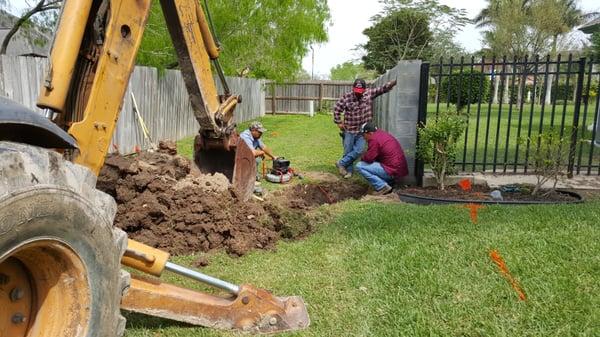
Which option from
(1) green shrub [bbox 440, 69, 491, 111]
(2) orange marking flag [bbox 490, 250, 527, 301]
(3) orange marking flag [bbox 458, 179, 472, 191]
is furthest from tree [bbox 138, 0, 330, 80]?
(2) orange marking flag [bbox 490, 250, 527, 301]

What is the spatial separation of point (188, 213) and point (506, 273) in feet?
10.1

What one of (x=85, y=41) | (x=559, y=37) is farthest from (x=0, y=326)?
(x=559, y=37)

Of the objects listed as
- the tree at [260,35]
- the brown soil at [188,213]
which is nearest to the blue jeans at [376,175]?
the brown soil at [188,213]

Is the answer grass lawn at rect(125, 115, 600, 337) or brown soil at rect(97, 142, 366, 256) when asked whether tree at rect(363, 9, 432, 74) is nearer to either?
grass lawn at rect(125, 115, 600, 337)

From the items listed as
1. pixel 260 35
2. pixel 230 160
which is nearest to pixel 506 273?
pixel 230 160

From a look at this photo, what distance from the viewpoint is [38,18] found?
39.8ft

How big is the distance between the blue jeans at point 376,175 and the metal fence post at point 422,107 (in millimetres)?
492

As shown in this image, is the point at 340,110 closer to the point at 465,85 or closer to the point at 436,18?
the point at 465,85

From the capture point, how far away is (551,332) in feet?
10.3

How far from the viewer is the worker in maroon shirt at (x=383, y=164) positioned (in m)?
7.75

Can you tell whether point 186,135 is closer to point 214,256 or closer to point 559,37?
point 214,256

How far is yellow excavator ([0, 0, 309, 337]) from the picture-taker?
197 centimetres

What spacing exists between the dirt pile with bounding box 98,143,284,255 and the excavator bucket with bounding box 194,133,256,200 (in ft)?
1.07

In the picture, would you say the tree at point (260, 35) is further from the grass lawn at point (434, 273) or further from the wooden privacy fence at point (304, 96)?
the grass lawn at point (434, 273)
